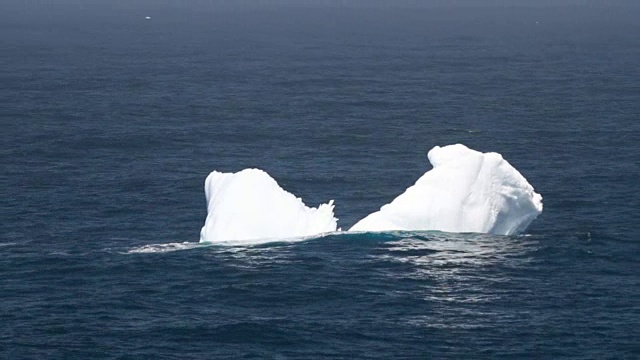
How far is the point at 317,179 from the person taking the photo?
286 ft

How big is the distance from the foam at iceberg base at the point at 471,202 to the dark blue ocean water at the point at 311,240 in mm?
1076

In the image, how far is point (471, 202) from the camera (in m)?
68.2

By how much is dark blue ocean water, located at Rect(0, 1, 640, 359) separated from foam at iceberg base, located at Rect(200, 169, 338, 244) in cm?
150

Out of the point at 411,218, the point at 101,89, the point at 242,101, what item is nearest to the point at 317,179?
the point at 411,218

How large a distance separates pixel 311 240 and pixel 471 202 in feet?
29.9

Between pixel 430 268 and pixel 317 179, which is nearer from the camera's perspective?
pixel 430 268

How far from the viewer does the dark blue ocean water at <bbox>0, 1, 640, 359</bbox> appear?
53031 millimetres

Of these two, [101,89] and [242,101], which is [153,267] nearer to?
[242,101]

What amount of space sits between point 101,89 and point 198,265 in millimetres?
85294

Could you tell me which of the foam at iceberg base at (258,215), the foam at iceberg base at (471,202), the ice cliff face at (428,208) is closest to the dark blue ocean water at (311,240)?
the foam at iceberg base at (471,202)

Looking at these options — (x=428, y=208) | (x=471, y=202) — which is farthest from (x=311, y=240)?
(x=471, y=202)

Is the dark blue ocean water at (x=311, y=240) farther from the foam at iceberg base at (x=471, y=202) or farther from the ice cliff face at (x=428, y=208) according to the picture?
the ice cliff face at (x=428, y=208)

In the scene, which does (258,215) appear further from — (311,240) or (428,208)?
(428,208)

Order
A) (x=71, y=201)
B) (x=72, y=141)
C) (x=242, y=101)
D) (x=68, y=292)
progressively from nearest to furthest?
(x=68, y=292)
(x=71, y=201)
(x=72, y=141)
(x=242, y=101)
